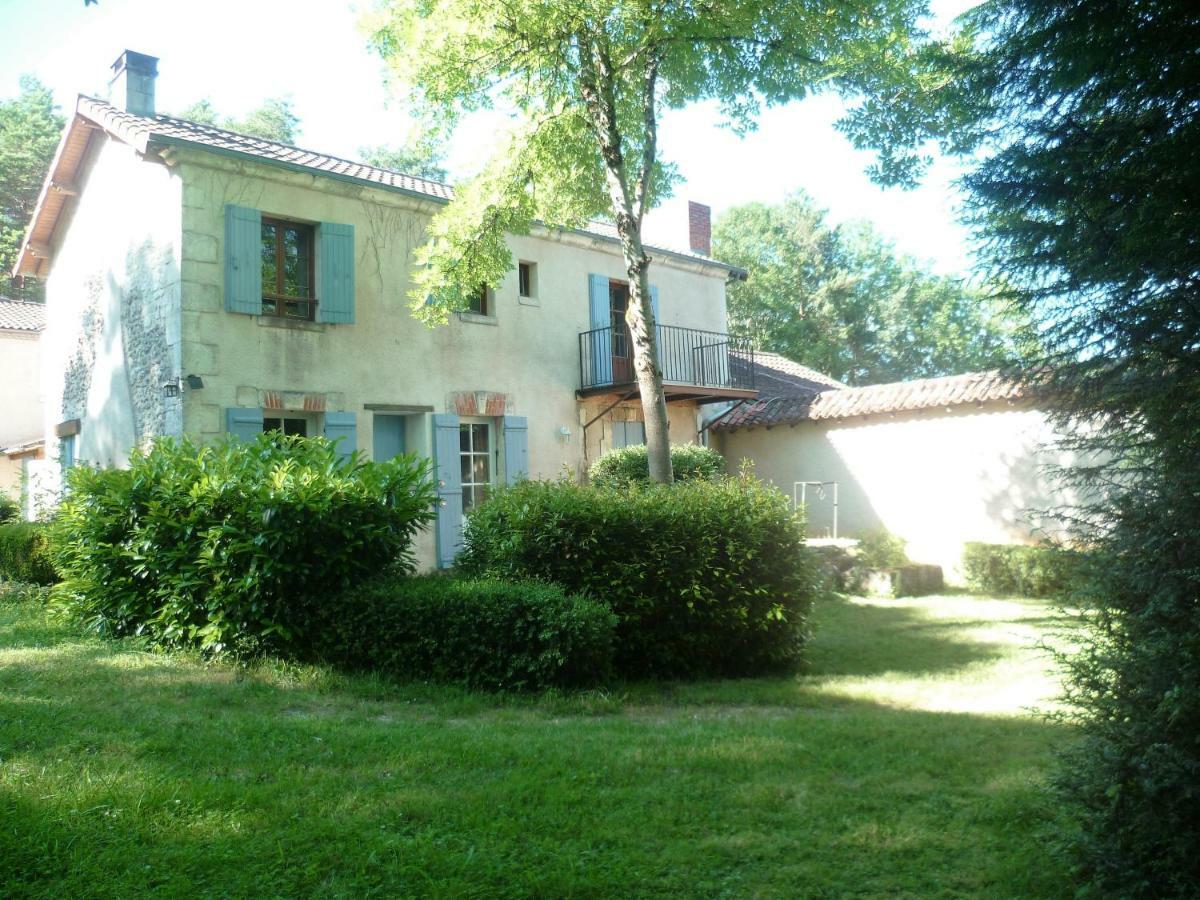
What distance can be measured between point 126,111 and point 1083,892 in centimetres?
1335

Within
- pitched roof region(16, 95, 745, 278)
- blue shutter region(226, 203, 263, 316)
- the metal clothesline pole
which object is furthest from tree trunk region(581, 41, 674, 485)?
the metal clothesline pole

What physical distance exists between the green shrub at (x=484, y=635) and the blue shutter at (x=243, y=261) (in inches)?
227

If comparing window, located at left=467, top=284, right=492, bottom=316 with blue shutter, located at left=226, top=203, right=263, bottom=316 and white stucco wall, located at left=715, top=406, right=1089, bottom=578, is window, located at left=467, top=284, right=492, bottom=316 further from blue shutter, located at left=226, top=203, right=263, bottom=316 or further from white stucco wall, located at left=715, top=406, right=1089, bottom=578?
white stucco wall, located at left=715, top=406, right=1089, bottom=578

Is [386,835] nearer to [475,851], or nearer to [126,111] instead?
[475,851]

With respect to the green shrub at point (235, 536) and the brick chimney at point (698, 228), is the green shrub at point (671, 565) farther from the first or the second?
the brick chimney at point (698, 228)

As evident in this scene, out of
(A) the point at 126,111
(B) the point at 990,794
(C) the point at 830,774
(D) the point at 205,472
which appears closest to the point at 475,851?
(C) the point at 830,774

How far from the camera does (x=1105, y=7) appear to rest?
2971 mm

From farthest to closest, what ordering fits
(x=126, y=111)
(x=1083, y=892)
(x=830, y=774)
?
(x=126, y=111) < (x=830, y=774) < (x=1083, y=892)

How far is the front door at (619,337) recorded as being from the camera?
1549cm

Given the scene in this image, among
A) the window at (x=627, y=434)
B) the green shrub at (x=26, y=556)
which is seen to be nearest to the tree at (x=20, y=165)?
the green shrub at (x=26, y=556)

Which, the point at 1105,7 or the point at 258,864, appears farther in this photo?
the point at 258,864

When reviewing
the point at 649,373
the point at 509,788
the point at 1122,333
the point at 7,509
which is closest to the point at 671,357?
the point at 649,373

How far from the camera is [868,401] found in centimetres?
1491

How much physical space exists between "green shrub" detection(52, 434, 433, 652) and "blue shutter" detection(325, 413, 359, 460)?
339 cm
